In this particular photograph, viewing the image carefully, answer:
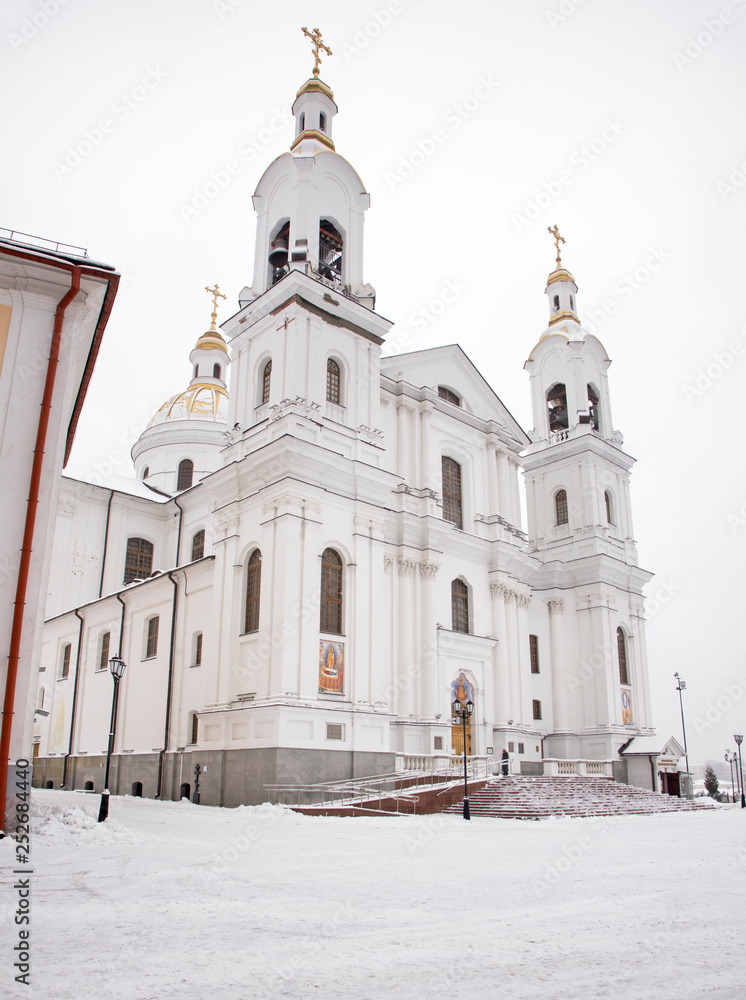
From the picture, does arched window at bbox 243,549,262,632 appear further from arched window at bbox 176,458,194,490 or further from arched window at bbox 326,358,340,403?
arched window at bbox 176,458,194,490

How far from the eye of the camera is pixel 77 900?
6926mm

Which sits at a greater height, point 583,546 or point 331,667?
point 583,546

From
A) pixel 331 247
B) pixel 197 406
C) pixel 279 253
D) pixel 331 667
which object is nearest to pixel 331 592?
pixel 331 667

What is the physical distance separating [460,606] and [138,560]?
15072mm

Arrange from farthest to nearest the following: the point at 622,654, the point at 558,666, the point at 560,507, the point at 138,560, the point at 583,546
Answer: the point at 560,507
the point at 622,654
the point at 583,546
the point at 138,560
the point at 558,666

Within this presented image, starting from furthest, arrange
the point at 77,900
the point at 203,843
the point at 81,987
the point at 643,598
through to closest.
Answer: the point at 643,598 → the point at 203,843 → the point at 77,900 → the point at 81,987

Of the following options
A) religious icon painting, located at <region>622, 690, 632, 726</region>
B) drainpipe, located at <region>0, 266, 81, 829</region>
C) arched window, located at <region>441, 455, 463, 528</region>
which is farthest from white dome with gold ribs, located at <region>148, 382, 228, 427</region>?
drainpipe, located at <region>0, 266, 81, 829</region>

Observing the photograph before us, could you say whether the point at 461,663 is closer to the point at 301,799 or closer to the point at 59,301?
the point at 301,799

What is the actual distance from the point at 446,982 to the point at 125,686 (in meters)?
27.6

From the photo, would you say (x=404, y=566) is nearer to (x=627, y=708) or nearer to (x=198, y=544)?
(x=198, y=544)

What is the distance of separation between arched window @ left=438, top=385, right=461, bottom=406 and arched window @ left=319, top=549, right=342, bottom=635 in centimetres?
1042

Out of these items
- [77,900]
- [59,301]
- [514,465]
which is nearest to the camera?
[77,900]

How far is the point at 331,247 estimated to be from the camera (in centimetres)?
3055

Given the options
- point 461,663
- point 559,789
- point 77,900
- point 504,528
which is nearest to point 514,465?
point 504,528
